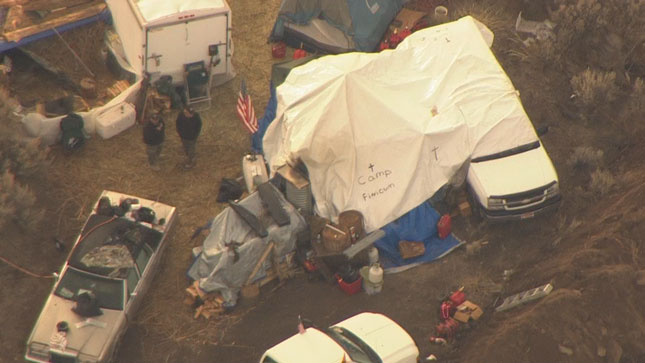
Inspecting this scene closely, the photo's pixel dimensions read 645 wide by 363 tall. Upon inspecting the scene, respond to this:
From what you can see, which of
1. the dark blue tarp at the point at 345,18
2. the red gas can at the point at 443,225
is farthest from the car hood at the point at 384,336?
the dark blue tarp at the point at 345,18

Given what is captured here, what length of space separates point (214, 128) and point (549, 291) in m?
7.94

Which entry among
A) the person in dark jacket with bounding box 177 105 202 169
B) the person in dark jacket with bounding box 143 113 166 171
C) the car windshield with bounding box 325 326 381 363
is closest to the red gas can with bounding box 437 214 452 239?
the car windshield with bounding box 325 326 381 363

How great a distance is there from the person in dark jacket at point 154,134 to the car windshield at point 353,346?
5.41 metres

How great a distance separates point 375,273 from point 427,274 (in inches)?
44.4

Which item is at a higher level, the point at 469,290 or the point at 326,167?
the point at 326,167

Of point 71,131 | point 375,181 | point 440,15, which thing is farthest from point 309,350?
point 440,15

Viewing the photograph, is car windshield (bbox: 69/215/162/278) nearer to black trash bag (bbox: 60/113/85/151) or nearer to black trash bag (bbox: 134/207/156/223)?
black trash bag (bbox: 134/207/156/223)

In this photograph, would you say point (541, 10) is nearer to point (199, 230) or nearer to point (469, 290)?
point (469, 290)

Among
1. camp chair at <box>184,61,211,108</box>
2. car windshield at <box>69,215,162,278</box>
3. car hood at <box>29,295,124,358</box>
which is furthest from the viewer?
camp chair at <box>184,61,211,108</box>

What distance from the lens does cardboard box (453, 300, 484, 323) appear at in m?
15.4

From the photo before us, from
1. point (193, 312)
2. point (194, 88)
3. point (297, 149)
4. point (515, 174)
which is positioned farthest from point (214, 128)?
point (515, 174)

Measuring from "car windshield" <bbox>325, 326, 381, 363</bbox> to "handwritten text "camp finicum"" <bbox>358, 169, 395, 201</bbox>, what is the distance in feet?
9.47

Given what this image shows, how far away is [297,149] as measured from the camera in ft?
54.4

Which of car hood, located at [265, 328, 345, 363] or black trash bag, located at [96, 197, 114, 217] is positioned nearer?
car hood, located at [265, 328, 345, 363]
